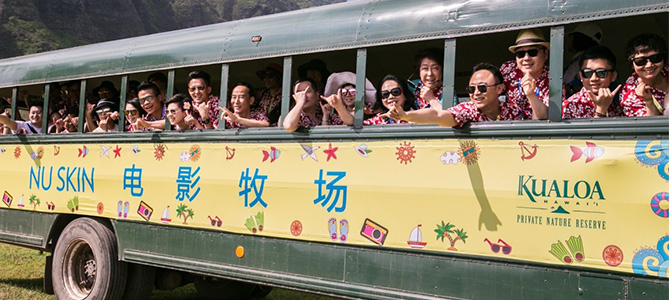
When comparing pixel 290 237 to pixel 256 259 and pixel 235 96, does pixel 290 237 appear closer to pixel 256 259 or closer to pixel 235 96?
pixel 256 259

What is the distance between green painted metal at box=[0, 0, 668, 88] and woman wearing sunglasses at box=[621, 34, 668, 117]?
0.19m

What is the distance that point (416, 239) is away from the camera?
4355mm

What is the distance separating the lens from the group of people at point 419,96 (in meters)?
3.79

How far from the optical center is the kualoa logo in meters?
3.69

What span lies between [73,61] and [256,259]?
3.07 meters

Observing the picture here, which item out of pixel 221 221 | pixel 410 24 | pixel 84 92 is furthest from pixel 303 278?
pixel 84 92

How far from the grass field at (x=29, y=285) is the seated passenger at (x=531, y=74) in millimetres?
3903

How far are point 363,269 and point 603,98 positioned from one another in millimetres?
1837

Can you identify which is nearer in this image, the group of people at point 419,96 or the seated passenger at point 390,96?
the group of people at point 419,96

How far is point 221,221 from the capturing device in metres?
5.45

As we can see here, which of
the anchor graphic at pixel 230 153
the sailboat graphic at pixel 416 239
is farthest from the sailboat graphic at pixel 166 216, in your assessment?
the sailboat graphic at pixel 416 239

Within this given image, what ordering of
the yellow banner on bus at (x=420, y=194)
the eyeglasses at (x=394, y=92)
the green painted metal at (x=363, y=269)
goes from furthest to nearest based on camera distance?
the eyeglasses at (x=394, y=92) < the green painted metal at (x=363, y=269) < the yellow banner on bus at (x=420, y=194)

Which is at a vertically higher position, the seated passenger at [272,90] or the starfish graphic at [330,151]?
the seated passenger at [272,90]

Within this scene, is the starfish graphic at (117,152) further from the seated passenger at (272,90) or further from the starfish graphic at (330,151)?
the starfish graphic at (330,151)
